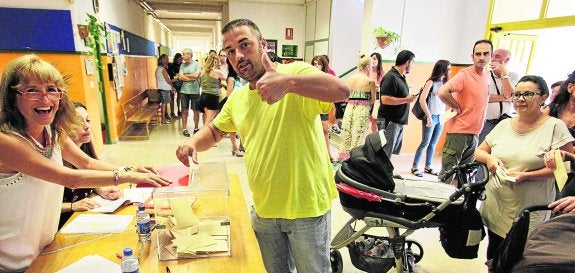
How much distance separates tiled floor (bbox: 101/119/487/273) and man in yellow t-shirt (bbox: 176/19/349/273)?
3.81ft

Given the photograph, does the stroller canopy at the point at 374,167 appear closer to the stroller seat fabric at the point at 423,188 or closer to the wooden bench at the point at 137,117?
the stroller seat fabric at the point at 423,188

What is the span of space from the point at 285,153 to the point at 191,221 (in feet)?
1.65

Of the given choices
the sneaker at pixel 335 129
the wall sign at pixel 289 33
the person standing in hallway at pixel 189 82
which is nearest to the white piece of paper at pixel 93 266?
the person standing in hallway at pixel 189 82

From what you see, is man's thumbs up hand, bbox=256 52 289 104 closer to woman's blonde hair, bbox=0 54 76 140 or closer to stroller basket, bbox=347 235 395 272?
woman's blonde hair, bbox=0 54 76 140

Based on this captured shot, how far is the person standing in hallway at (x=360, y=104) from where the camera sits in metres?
4.07

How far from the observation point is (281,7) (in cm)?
850

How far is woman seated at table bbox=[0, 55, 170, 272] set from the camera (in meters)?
1.33

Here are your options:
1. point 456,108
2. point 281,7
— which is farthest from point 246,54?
point 281,7

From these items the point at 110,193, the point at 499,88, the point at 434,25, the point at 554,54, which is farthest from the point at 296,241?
the point at 554,54

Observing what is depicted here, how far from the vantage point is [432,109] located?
4.36m

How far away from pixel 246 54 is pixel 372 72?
11.9 ft

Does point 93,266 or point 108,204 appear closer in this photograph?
point 93,266

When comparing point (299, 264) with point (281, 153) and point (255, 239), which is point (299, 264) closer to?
point (255, 239)

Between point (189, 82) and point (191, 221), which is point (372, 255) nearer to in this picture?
point (191, 221)
